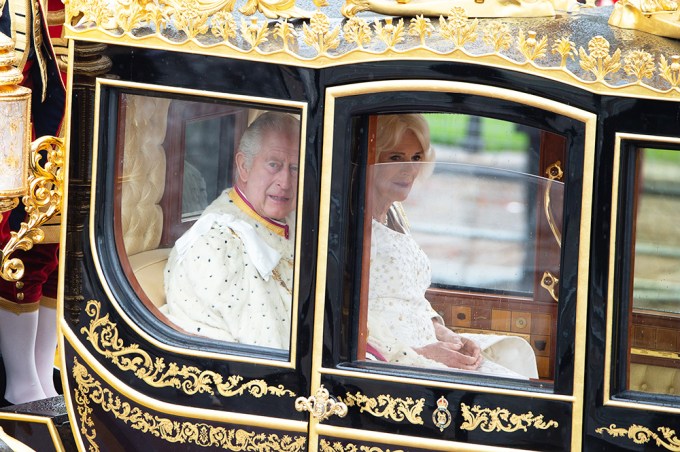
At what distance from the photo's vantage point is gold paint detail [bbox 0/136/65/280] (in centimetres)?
315

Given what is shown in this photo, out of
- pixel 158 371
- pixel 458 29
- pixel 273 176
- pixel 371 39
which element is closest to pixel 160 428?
pixel 158 371

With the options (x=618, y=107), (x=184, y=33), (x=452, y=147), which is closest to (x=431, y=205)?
(x=452, y=147)

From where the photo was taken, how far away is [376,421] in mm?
2969

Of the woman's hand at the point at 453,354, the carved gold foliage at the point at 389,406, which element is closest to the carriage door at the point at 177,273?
the carved gold foliage at the point at 389,406

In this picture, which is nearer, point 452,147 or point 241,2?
point 452,147

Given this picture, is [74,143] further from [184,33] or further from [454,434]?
[454,434]

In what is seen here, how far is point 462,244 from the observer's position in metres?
2.92

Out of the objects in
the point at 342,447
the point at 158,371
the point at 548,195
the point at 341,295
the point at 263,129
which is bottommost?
the point at 342,447

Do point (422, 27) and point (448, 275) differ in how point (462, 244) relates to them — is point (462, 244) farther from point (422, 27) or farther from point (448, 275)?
point (422, 27)

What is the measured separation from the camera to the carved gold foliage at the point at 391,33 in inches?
112

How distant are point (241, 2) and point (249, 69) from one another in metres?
0.28

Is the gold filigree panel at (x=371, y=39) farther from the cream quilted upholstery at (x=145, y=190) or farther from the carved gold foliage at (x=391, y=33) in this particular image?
the cream quilted upholstery at (x=145, y=190)

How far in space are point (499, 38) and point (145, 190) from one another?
0.81m

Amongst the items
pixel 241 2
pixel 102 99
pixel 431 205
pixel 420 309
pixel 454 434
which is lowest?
pixel 454 434
